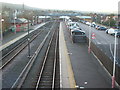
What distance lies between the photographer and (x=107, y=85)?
34.6 ft

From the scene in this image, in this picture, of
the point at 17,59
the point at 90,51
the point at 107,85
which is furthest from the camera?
the point at 90,51

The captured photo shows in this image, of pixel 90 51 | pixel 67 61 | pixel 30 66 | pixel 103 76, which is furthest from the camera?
pixel 90 51

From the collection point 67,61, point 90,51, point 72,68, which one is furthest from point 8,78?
point 90,51

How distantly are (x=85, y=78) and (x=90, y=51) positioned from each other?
8259 mm

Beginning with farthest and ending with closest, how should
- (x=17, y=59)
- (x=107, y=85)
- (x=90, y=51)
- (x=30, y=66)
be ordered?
(x=90, y=51), (x=17, y=59), (x=30, y=66), (x=107, y=85)

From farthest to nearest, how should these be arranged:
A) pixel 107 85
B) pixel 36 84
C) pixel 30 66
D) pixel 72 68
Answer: pixel 30 66, pixel 72 68, pixel 36 84, pixel 107 85

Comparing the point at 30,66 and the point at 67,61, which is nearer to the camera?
the point at 30,66

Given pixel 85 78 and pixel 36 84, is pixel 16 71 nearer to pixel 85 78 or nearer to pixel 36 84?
pixel 36 84

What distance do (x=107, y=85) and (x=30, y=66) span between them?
6.25m

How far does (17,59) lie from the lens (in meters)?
17.7

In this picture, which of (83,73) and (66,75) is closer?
(66,75)

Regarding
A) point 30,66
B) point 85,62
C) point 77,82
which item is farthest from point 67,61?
point 77,82

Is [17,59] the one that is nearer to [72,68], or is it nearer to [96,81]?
[72,68]

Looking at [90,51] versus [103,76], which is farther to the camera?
[90,51]
